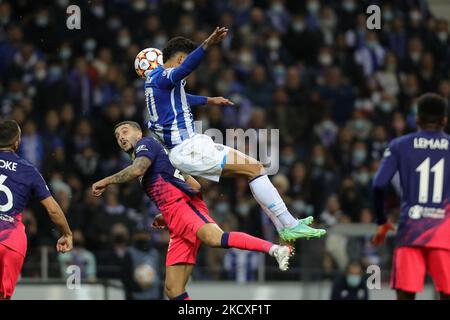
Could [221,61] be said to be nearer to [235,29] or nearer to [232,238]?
[235,29]

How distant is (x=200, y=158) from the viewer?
10719 millimetres

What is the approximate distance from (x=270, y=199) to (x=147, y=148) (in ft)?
4.03

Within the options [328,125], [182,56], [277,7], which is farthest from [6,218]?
[277,7]

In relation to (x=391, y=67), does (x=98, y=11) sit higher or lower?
higher

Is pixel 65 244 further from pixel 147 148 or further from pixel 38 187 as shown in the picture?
pixel 147 148

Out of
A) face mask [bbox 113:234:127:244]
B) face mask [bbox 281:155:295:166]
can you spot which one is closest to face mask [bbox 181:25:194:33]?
face mask [bbox 281:155:295:166]

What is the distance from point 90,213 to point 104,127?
6.54 feet

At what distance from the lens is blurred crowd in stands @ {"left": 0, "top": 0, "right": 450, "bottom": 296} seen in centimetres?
1620

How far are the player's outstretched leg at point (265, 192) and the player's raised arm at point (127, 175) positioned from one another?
0.74 metres

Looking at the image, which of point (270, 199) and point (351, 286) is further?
point (351, 286)

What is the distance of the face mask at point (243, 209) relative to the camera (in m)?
17.1

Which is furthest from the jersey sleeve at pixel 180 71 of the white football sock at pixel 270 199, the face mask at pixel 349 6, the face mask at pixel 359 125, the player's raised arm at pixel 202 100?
the face mask at pixel 349 6

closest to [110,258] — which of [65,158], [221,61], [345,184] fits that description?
[65,158]

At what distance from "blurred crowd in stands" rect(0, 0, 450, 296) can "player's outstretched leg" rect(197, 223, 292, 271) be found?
4.28m
